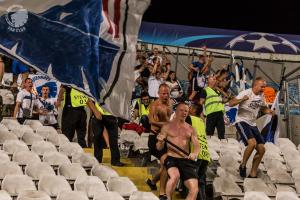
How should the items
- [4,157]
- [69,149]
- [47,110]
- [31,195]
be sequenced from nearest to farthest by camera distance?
[31,195], [4,157], [69,149], [47,110]

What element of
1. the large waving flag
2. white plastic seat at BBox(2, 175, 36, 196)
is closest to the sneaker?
white plastic seat at BBox(2, 175, 36, 196)

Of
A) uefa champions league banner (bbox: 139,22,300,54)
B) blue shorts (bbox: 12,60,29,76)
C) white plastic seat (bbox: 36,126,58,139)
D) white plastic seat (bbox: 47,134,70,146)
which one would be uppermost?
uefa champions league banner (bbox: 139,22,300,54)

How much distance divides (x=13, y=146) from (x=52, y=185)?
2077mm

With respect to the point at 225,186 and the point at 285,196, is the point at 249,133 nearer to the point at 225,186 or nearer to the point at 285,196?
the point at 225,186

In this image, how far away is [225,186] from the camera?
393 inches

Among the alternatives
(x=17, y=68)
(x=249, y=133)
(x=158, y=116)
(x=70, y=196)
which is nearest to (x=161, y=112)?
(x=158, y=116)

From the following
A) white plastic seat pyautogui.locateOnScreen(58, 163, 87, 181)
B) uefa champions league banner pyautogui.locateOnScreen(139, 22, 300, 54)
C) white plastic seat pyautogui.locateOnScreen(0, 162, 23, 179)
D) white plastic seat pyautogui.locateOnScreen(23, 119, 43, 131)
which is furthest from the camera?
uefa champions league banner pyautogui.locateOnScreen(139, 22, 300, 54)

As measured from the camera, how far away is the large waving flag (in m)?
5.13

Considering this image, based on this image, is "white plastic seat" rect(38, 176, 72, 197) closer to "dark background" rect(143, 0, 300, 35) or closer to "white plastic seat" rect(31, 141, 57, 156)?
"white plastic seat" rect(31, 141, 57, 156)

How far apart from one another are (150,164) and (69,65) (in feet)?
20.8

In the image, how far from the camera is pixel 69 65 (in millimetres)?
5277

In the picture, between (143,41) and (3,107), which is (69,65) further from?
(143,41)

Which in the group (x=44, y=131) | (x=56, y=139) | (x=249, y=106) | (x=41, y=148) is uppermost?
(x=249, y=106)

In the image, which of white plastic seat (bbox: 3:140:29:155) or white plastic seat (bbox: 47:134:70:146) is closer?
white plastic seat (bbox: 3:140:29:155)
